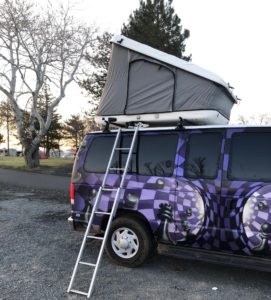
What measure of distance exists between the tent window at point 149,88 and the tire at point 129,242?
1720 millimetres

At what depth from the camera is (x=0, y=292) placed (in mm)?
4555

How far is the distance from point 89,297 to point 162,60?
11.5ft

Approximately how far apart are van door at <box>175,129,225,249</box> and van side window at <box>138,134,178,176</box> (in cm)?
15

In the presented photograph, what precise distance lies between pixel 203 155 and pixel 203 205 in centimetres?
67

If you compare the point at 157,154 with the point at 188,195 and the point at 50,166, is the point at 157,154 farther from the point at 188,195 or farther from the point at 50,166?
the point at 50,166

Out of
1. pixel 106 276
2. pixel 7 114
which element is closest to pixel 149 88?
pixel 106 276

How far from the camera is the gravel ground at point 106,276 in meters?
4.57

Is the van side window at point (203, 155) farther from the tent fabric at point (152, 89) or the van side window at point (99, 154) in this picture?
the van side window at point (99, 154)

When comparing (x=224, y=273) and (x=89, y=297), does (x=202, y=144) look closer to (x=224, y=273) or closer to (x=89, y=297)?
(x=224, y=273)

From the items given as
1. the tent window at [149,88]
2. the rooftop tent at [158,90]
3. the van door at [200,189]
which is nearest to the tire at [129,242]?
the van door at [200,189]

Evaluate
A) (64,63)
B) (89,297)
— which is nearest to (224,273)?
(89,297)

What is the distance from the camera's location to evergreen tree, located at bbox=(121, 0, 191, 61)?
26.0m

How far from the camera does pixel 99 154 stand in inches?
235

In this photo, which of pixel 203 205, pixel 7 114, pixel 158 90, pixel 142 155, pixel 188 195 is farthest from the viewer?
pixel 7 114
